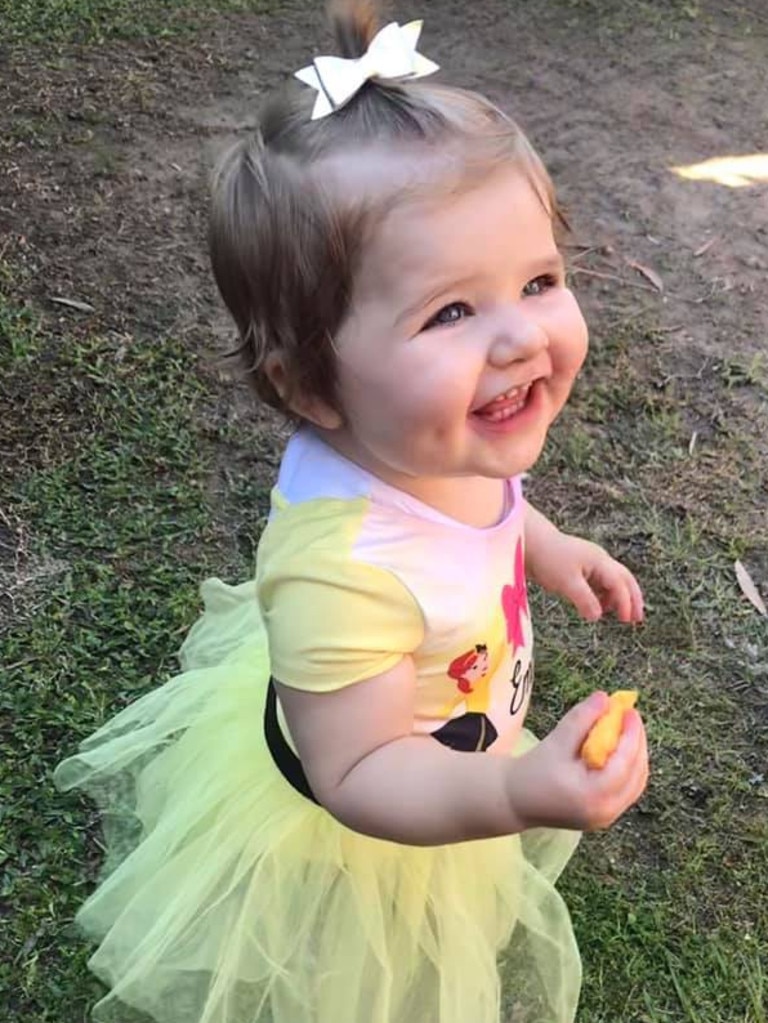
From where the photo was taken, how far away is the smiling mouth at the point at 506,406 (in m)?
1.21

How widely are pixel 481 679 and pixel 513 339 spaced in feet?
1.43

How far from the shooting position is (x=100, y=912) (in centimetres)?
170

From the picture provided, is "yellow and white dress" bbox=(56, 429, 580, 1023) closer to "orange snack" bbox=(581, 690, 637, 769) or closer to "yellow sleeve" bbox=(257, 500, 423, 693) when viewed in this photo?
"yellow sleeve" bbox=(257, 500, 423, 693)

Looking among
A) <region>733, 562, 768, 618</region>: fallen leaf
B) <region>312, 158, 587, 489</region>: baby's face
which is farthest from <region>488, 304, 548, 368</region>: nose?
<region>733, 562, 768, 618</region>: fallen leaf

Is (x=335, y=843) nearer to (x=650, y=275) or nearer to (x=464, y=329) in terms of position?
(x=464, y=329)

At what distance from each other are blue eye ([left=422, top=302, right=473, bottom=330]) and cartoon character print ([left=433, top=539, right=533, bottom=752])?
1.20 feet

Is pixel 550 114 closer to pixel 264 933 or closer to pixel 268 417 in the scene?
pixel 268 417

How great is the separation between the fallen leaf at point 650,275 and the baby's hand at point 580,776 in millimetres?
2022

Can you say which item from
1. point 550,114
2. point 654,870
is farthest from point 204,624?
point 550,114

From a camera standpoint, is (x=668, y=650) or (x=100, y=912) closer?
(x=100, y=912)

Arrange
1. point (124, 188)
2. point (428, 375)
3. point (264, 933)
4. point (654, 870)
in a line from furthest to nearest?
point (124, 188) < point (654, 870) < point (264, 933) < point (428, 375)

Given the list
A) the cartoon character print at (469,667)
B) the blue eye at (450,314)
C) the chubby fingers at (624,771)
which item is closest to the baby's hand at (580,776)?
the chubby fingers at (624,771)

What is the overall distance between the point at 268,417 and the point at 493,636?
124 cm

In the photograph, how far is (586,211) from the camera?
322 centimetres
